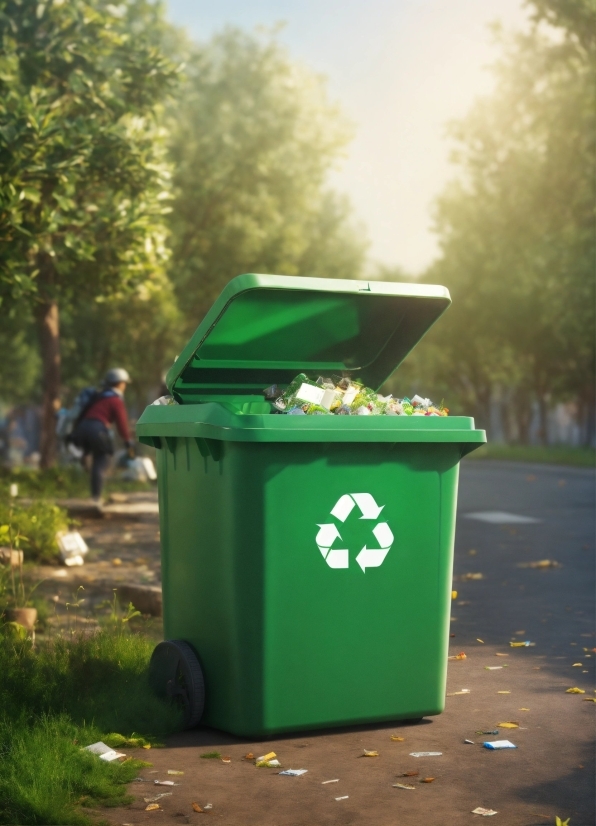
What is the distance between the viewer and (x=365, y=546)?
5.07 metres

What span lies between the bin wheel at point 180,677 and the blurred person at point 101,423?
8684 mm

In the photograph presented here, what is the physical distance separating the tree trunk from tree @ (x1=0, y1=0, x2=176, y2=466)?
2471 mm

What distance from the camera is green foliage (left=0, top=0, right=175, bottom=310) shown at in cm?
1145

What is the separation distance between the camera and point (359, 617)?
5.06 m

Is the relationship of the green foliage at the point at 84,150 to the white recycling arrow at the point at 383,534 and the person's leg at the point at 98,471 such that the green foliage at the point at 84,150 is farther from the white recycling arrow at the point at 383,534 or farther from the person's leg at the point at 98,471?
the white recycling arrow at the point at 383,534

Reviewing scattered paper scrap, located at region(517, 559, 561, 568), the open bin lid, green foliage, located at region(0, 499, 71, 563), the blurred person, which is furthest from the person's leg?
the open bin lid

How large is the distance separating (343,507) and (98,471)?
32.7ft

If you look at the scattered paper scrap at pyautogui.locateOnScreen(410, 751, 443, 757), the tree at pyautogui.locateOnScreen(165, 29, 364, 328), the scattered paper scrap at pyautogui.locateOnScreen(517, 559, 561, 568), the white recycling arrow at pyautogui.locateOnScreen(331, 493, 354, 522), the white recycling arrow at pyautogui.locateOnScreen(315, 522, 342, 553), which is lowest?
the scattered paper scrap at pyautogui.locateOnScreen(410, 751, 443, 757)

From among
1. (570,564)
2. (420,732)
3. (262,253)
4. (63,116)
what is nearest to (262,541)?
(420,732)

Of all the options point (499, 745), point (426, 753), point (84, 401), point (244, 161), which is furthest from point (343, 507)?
point (244, 161)

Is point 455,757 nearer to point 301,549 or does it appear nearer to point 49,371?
point 301,549

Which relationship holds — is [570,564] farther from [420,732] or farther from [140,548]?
[420,732]

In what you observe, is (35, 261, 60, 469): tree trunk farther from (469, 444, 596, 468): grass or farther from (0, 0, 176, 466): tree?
(469, 444, 596, 468): grass

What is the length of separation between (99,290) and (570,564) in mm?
6688
